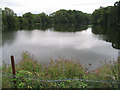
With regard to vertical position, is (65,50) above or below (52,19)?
below

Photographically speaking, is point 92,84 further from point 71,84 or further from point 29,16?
point 29,16

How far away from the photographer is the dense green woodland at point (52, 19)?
43.7 metres

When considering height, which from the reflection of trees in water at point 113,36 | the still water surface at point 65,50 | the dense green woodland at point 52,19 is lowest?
the still water surface at point 65,50

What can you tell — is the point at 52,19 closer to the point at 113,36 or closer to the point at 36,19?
the point at 36,19

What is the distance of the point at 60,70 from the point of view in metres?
4.35

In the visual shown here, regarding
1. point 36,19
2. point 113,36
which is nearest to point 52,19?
point 36,19

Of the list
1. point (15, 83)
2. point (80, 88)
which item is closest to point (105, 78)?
point (80, 88)

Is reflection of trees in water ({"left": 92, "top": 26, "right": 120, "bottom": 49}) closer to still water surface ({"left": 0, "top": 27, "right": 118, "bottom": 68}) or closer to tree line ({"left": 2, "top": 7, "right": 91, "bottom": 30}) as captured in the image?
still water surface ({"left": 0, "top": 27, "right": 118, "bottom": 68})

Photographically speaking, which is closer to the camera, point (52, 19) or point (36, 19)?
point (36, 19)

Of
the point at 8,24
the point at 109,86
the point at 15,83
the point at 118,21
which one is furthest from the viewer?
the point at 8,24

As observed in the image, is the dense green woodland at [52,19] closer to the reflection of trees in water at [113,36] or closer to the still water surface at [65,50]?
the reflection of trees in water at [113,36]

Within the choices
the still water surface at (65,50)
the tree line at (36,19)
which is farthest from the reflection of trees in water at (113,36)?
the tree line at (36,19)

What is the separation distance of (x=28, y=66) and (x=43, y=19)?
7600 cm

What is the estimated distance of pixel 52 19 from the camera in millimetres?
88125
